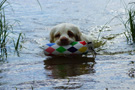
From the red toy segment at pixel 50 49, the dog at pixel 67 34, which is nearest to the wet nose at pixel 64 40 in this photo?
the dog at pixel 67 34

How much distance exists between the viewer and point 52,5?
1210cm

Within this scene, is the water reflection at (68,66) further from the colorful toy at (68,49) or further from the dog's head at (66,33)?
the dog's head at (66,33)

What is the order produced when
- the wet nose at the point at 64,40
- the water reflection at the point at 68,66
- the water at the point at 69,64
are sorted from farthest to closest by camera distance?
the wet nose at the point at 64,40 < the water reflection at the point at 68,66 < the water at the point at 69,64

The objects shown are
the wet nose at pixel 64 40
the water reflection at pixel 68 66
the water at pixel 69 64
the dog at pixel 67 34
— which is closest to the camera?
the water at pixel 69 64

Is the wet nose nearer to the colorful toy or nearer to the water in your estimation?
the colorful toy

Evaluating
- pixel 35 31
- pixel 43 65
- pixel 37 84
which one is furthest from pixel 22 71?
pixel 35 31

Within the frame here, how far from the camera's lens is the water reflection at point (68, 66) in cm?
388

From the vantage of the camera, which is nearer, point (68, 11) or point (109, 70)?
point (109, 70)

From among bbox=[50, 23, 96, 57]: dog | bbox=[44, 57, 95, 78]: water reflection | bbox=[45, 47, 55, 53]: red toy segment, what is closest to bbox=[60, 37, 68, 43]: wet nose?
bbox=[50, 23, 96, 57]: dog

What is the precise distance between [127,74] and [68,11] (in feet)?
24.8

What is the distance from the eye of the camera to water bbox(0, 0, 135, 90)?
3.22 m

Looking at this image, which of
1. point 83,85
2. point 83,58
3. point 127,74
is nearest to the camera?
point 83,85

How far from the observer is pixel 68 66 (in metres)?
4.47

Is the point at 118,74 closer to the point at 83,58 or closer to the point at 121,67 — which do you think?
the point at 121,67
